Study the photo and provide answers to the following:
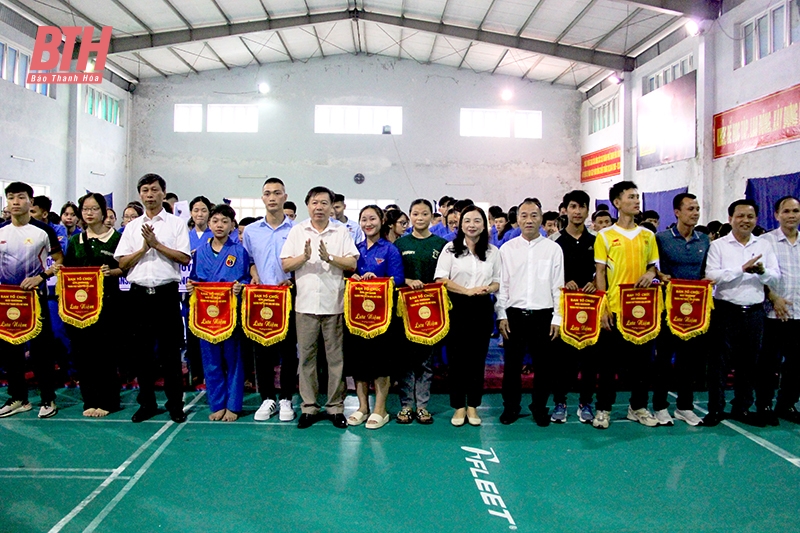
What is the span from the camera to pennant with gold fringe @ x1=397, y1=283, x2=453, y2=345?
416 cm

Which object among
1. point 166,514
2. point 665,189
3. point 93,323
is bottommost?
point 166,514

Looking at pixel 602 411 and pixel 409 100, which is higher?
pixel 409 100

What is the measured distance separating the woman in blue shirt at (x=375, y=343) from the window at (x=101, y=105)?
12465 millimetres

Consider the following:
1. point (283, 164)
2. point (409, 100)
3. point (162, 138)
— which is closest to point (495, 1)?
point (409, 100)

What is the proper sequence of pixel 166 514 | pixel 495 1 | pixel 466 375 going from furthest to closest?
pixel 495 1 → pixel 466 375 → pixel 166 514

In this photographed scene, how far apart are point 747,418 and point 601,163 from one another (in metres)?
12.0

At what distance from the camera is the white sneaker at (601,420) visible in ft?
13.7

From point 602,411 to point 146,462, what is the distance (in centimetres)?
303

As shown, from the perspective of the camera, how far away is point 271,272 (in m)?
4.45

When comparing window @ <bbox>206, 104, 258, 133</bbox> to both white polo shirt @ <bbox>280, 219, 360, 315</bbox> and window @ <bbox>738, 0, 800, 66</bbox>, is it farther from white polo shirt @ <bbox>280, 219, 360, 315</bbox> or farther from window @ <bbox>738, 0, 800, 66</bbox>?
white polo shirt @ <bbox>280, 219, 360, 315</bbox>

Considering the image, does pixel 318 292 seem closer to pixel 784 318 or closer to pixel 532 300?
pixel 532 300

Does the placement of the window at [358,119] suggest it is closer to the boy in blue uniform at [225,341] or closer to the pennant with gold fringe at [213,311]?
the boy in blue uniform at [225,341]

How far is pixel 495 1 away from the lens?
39.9ft

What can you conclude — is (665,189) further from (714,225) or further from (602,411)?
(602,411)
